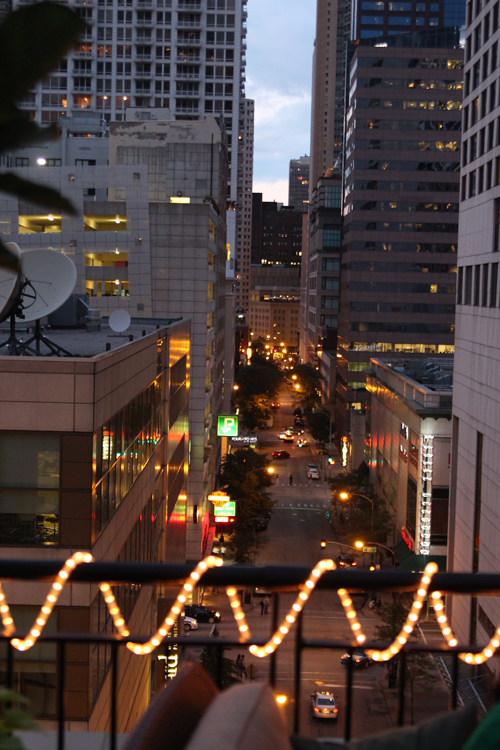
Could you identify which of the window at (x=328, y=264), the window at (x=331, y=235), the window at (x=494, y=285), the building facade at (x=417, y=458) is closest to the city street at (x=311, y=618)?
the building facade at (x=417, y=458)

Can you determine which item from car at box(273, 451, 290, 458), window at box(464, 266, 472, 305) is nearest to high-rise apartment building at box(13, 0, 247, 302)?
car at box(273, 451, 290, 458)

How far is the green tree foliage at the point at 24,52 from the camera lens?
3.75 meters

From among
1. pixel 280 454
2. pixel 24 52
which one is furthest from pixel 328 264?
pixel 24 52

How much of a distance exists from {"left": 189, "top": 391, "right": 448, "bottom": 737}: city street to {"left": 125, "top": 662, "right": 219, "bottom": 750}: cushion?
44.2 inches

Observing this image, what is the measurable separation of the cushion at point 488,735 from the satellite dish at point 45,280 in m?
18.3

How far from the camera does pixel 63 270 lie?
2050 centimetres

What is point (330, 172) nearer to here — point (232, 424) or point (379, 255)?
point (379, 255)

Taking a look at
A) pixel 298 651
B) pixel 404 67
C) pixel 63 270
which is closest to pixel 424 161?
pixel 404 67

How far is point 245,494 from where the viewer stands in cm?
5856

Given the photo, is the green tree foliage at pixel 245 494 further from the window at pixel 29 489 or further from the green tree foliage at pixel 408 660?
the window at pixel 29 489

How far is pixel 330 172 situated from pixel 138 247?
110 metres

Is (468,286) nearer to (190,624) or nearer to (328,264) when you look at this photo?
(190,624)

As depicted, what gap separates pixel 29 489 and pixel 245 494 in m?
44.0

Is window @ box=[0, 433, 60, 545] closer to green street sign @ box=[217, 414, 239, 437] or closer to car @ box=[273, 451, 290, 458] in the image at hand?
green street sign @ box=[217, 414, 239, 437]
